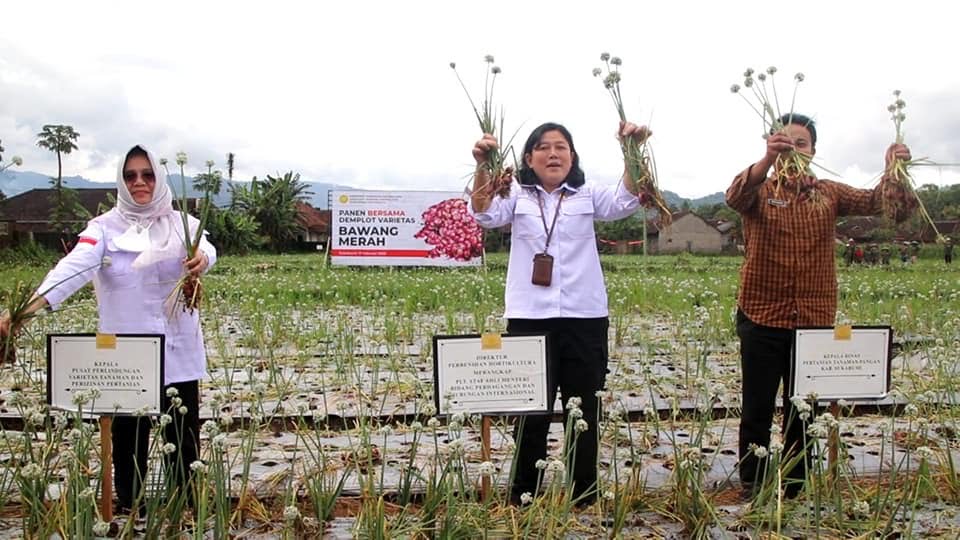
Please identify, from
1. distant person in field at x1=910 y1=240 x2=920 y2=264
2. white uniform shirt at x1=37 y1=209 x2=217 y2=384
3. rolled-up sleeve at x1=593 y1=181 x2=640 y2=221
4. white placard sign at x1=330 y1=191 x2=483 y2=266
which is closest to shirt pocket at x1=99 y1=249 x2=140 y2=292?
white uniform shirt at x1=37 y1=209 x2=217 y2=384

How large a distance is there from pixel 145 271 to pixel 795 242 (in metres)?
2.40

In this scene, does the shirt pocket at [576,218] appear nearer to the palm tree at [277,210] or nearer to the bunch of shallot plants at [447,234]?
the bunch of shallot plants at [447,234]

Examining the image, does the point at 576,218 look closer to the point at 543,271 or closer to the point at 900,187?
the point at 543,271

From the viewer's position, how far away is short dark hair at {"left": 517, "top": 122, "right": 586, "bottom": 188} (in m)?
2.92

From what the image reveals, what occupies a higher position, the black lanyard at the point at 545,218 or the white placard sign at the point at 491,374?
the black lanyard at the point at 545,218

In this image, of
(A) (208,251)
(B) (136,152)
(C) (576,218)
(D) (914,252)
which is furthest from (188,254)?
(D) (914,252)

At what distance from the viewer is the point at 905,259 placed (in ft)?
91.1

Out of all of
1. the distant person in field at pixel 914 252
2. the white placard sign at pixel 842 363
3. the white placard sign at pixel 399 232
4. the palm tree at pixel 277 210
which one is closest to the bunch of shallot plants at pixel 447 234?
the white placard sign at pixel 399 232

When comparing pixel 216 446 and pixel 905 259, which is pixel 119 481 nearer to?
pixel 216 446

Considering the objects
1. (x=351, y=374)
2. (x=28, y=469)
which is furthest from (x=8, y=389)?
(x=28, y=469)

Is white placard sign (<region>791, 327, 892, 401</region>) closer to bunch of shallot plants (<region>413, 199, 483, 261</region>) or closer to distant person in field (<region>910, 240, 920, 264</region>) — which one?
bunch of shallot plants (<region>413, 199, 483, 261</region>)

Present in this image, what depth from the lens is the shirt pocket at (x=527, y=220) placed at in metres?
2.87

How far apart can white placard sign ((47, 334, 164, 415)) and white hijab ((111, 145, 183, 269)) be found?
324 mm

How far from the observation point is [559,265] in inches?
112
